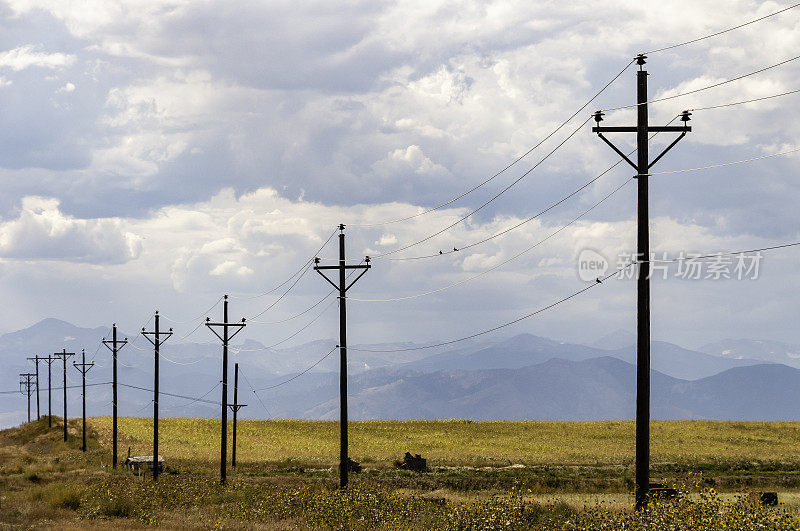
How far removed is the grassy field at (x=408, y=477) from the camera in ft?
76.1

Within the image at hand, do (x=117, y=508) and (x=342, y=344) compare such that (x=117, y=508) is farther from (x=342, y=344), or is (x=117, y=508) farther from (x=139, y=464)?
(x=139, y=464)

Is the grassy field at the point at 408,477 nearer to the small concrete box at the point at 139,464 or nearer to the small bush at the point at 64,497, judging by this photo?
the small bush at the point at 64,497

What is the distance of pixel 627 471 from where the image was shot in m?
48.6

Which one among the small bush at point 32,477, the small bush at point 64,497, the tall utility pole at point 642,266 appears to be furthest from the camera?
the small bush at point 32,477

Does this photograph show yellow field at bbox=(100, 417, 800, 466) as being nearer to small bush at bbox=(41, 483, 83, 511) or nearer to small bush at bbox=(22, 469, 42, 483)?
small bush at bbox=(22, 469, 42, 483)

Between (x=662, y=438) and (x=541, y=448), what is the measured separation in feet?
51.8

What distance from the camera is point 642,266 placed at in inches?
818

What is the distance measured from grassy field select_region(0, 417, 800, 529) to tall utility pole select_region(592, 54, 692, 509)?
1322 millimetres

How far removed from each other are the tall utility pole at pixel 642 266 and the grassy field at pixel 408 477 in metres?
1.32

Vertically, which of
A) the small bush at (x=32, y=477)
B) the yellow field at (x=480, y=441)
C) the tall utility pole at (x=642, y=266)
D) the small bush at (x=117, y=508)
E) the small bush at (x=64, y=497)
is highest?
the tall utility pole at (x=642, y=266)

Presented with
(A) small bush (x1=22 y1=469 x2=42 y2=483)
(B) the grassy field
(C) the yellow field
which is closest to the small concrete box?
(B) the grassy field

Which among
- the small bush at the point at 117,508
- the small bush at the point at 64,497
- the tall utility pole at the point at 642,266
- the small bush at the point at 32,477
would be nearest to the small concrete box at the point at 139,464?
the small bush at the point at 32,477

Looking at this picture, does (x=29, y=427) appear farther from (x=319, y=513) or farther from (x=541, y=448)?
(x=319, y=513)

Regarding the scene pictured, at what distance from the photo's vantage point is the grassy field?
914 inches
